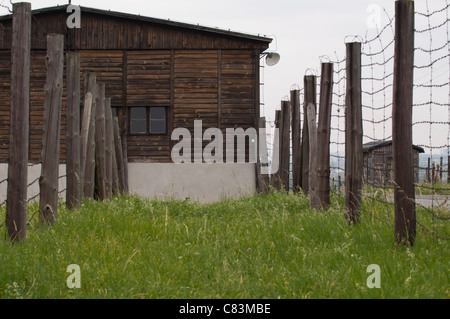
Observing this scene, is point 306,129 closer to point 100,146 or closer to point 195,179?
point 100,146

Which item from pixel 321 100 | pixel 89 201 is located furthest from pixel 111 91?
pixel 321 100

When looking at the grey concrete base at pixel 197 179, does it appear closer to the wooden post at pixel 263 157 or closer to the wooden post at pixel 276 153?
the wooden post at pixel 263 157

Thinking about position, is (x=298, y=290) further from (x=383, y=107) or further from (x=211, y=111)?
(x=211, y=111)

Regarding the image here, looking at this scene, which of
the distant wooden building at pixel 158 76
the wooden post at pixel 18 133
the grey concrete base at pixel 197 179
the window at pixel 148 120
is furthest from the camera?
the window at pixel 148 120

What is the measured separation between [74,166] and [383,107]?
4799 mm

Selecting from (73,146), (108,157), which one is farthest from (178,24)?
(73,146)

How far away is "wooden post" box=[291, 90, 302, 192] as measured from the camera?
11031 millimetres

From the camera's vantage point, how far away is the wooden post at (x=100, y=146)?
9938 millimetres

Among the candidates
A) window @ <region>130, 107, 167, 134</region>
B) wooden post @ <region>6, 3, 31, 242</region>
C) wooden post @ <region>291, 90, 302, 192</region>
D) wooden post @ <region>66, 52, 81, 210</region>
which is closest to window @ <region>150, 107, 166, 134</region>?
window @ <region>130, 107, 167, 134</region>

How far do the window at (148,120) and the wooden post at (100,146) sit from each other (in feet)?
22.7

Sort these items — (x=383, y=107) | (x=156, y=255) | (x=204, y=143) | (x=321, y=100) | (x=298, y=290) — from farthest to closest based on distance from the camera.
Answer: (x=204, y=143)
(x=321, y=100)
(x=383, y=107)
(x=156, y=255)
(x=298, y=290)

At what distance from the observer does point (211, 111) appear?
57.0 ft

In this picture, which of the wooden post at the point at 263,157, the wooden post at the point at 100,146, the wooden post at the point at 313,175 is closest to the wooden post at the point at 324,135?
the wooden post at the point at 313,175
